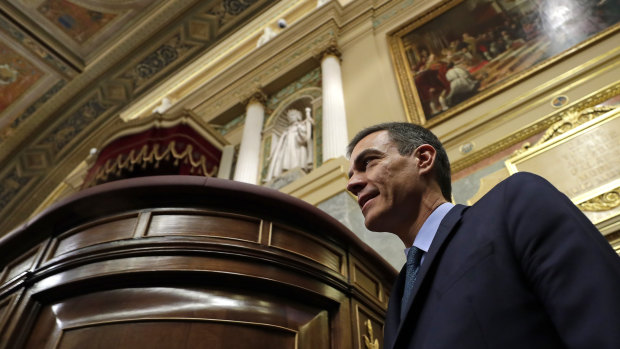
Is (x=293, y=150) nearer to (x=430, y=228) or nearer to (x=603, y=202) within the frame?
(x=603, y=202)

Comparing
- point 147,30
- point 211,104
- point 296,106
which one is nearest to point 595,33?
point 296,106

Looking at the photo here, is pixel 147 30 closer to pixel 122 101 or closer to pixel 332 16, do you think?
pixel 122 101

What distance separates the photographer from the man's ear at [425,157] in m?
1.05

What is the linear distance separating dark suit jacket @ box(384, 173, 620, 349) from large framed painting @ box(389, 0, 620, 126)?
3476 mm

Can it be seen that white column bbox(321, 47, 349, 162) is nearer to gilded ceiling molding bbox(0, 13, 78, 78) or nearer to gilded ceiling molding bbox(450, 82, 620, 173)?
gilded ceiling molding bbox(450, 82, 620, 173)

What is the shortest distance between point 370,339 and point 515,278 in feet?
3.22

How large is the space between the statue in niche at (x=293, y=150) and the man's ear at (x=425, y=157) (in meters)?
3.46

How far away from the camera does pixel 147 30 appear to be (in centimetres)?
877

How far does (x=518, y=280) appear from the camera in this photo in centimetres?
64

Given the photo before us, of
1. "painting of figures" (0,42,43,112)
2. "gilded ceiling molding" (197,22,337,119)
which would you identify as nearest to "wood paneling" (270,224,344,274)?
"gilded ceiling molding" (197,22,337,119)

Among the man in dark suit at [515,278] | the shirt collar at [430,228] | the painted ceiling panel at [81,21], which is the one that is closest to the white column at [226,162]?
the shirt collar at [430,228]

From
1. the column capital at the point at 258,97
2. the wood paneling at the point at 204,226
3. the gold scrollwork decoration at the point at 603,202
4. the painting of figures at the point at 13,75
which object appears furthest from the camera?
the painting of figures at the point at 13,75

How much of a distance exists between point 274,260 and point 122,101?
8921mm

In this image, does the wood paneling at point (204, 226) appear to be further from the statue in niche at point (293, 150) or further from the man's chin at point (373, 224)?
the statue in niche at point (293, 150)
